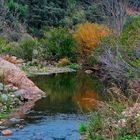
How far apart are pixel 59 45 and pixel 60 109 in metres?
16.2

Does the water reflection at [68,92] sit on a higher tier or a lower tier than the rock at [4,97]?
lower

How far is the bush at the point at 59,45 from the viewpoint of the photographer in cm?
3067

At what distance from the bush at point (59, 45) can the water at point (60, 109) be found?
26.1 ft

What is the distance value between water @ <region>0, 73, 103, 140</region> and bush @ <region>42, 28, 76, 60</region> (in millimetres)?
7951

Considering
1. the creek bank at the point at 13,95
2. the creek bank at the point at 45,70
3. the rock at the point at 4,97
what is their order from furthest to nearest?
1. the creek bank at the point at 45,70
2. the rock at the point at 4,97
3. the creek bank at the point at 13,95

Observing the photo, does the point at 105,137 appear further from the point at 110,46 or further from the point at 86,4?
the point at 86,4

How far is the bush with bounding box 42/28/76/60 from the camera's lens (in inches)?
1208

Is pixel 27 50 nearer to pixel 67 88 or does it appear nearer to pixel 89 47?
pixel 89 47

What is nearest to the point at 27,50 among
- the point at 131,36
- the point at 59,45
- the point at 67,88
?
the point at 59,45

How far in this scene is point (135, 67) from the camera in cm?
1691

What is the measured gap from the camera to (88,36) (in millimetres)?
28766

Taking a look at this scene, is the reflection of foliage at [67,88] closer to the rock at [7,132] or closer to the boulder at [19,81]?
the boulder at [19,81]

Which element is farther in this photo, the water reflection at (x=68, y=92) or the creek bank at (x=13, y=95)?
the water reflection at (x=68, y=92)

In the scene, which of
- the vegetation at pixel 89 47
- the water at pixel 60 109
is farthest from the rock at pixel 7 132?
the vegetation at pixel 89 47
